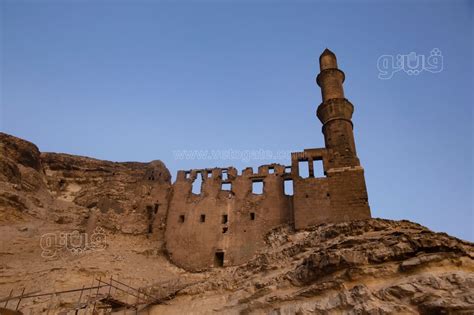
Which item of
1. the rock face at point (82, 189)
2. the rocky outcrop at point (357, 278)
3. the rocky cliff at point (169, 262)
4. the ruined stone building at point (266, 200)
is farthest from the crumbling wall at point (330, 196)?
the rock face at point (82, 189)

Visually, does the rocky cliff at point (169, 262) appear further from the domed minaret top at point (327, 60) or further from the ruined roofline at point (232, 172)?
the domed minaret top at point (327, 60)

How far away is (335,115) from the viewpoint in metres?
21.7

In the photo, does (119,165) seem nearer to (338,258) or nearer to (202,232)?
(202,232)

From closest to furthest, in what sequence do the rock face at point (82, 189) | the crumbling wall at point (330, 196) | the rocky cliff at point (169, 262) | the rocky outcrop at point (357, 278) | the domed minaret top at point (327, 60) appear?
the rocky outcrop at point (357, 278) < the rocky cliff at point (169, 262) < the crumbling wall at point (330, 196) < the rock face at point (82, 189) < the domed minaret top at point (327, 60)

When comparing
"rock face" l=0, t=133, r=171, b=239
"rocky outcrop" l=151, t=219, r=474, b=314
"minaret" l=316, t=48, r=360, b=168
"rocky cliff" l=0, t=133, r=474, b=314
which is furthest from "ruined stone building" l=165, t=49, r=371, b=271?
"rocky outcrop" l=151, t=219, r=474, b=314

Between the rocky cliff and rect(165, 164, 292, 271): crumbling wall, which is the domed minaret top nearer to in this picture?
rect(165, 164, 292, 271): crumbling wall

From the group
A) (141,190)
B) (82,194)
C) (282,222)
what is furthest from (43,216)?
(282,222)

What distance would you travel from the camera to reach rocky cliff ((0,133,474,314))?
30.0ft

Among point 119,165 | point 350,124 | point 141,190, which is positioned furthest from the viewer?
point 119,165

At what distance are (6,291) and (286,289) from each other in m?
12.9

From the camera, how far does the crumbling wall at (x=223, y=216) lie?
20.4 meters

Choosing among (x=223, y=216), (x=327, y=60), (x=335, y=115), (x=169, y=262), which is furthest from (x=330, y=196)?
(x=327, y=60)

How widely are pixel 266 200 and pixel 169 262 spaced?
6377 mm

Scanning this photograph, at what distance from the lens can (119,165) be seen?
27203 millimetres
